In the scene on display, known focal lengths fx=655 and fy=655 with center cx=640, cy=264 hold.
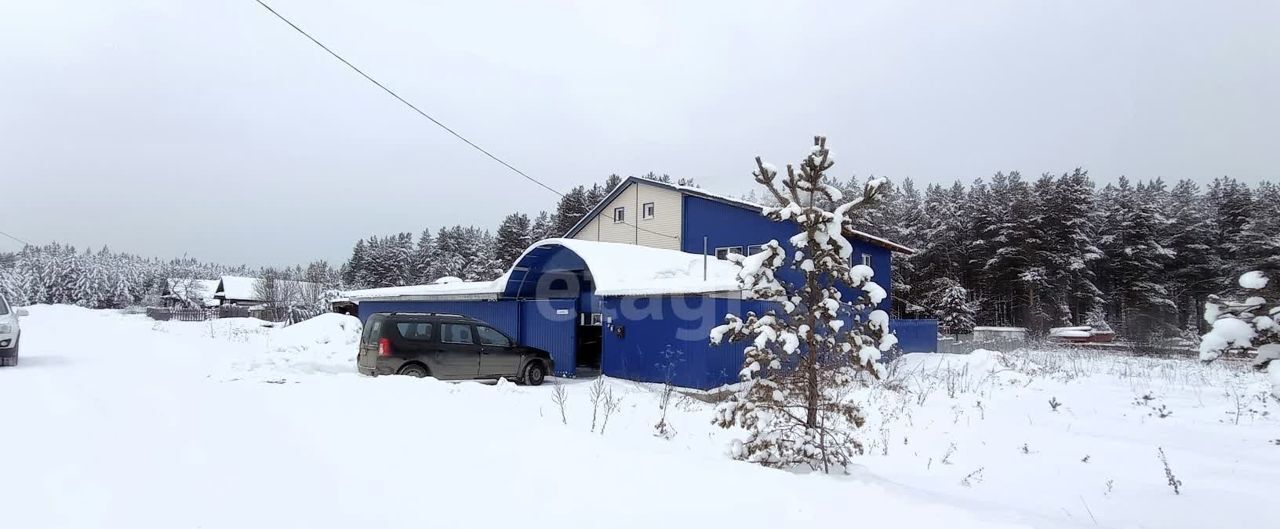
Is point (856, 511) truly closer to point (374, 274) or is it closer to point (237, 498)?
point (237, 498)

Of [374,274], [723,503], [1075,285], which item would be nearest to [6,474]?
[723,503]

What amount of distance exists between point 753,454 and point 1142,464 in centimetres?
494

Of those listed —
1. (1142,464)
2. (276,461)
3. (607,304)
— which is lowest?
(1142,464)

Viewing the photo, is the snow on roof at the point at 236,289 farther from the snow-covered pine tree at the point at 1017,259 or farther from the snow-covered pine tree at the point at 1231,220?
the snow-covered pine tree at the point at 1231,220

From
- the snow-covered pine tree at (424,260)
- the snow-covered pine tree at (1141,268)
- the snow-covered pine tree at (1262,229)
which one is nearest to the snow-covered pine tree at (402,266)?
the snow-covered pine tree at (424,260)

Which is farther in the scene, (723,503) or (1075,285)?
(1075,285)

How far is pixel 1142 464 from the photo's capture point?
24.2 ft

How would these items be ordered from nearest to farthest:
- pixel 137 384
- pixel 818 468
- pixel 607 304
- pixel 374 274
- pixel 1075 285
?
pixel 818 468 → pixel 137 384 → pixel 607 304 → pixel 1075 285 → pixel 374 274

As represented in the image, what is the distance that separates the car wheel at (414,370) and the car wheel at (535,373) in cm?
239

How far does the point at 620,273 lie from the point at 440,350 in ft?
16.4

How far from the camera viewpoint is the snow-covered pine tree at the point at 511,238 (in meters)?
63.1

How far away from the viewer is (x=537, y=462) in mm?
4688

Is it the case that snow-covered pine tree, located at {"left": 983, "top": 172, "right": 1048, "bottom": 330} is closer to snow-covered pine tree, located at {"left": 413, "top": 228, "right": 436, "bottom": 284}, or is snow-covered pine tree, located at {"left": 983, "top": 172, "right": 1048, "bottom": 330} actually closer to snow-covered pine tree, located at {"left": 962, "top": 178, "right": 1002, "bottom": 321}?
snow-covered pine tree, located at {"left": 962, "top": 178, "right": 1002, "bottom": 321}

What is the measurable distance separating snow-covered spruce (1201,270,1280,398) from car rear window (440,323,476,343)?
11788mm
